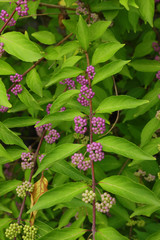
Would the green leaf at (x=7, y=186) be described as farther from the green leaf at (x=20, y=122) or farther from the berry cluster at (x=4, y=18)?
the berry cluster at (x=4, y=18)

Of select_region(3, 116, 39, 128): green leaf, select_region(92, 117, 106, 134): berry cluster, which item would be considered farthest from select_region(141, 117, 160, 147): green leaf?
select_region(3, 116, 39, 128): green leaf

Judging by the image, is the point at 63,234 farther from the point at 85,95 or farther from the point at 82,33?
the point at 82,33

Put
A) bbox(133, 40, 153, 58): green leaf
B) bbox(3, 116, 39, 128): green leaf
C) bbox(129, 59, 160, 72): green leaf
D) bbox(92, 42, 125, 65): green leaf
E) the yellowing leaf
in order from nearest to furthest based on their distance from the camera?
bbox(92, 42, 125, 65): green leaf
the yellowing leaf
bbox(3, 116, 39, 128): green leaf
bbox(129, 59, 160, 72): green leaf
bbox(133, 40, 153, 58): green leaf

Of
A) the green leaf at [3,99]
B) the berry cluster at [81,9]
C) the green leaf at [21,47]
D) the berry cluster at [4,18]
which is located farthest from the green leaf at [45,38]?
the green leaf at [3,99]

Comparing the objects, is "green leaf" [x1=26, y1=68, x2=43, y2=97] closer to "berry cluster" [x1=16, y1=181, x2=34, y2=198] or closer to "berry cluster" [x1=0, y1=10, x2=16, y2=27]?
"berry cluster" [x1=0, y1=10, x2=16, y2=27]

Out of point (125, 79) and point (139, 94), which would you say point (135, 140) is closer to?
point (139, 94)

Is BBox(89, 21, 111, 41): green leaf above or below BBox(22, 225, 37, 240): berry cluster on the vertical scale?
above
